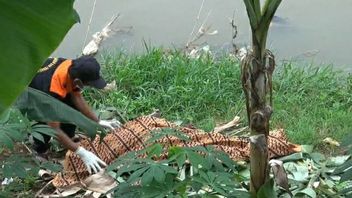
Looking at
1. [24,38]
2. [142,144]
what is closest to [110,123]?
[142,144]

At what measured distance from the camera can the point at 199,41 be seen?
16.0 feet

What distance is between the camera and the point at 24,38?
1.31m

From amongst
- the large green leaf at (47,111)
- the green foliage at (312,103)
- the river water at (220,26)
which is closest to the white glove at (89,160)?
the green foliage at (312,103)

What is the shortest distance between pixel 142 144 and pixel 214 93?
0.82m

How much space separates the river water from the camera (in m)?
4.78

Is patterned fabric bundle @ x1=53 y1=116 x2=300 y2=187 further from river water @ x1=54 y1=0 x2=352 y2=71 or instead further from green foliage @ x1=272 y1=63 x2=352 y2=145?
river water @ x1=54 y1=0 x2=352 y2=71

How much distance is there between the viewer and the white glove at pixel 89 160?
325 cm

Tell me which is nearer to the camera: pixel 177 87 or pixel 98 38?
pixel 177 87

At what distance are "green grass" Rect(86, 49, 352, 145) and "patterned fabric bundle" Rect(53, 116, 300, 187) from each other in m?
0.31

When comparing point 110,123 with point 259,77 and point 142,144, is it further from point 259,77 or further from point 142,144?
point 259,77

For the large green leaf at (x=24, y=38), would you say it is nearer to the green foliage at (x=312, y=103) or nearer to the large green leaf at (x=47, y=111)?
the large green leaf at (x=47, y=111)

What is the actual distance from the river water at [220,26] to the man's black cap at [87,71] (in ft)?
4.36

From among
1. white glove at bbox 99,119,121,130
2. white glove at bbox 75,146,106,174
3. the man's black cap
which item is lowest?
white glove at bbox 75,146,106,174

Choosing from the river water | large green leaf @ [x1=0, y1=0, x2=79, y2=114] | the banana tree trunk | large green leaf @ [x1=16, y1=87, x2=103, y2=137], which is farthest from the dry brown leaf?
large green leaf @ [x1=0, y1=0, x2=79, y2=114]
